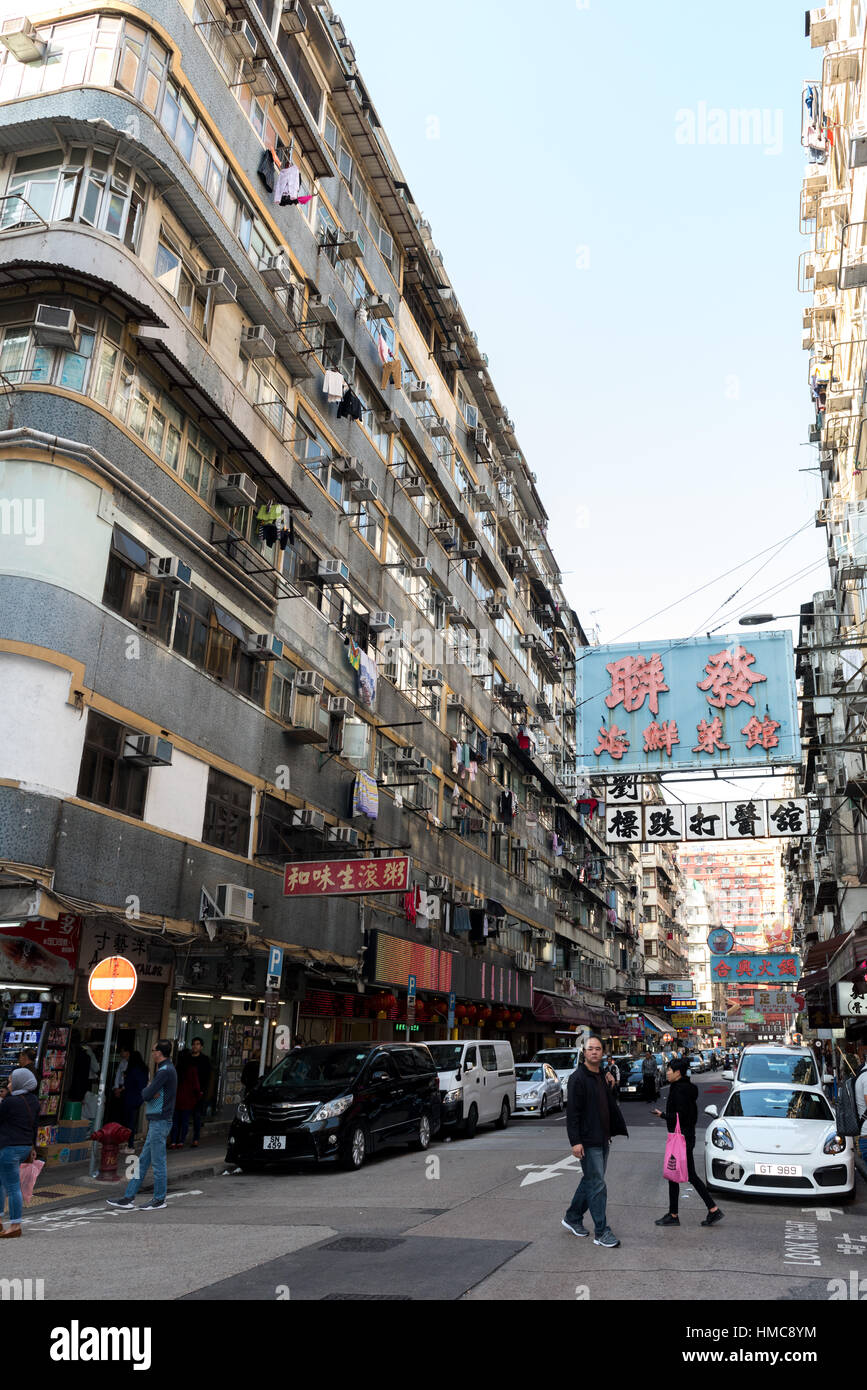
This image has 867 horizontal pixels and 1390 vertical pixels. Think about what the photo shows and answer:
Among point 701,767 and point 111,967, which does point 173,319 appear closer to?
point 111,967

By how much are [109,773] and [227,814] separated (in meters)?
4.26

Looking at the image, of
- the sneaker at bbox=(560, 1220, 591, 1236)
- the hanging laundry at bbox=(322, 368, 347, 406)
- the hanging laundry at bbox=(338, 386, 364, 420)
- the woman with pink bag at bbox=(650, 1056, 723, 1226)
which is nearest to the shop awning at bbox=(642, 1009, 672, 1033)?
the hanging laundry at bbox=(338, 386, 364, 420)

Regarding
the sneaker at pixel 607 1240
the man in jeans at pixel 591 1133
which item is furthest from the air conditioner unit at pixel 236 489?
the sneaker at pixel 607 1240

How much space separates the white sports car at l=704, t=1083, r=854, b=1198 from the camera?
11.9 metres

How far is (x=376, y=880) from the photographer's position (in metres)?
19.8

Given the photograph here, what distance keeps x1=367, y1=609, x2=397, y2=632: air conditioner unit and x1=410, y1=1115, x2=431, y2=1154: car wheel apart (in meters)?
14.4

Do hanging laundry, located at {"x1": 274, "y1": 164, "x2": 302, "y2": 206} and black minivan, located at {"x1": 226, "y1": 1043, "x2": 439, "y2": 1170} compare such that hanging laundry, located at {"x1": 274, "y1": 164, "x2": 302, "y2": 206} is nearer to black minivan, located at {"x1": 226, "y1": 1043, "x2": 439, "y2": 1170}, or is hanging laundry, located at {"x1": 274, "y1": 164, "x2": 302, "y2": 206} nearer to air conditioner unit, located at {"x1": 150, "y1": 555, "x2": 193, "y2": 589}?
air conditioner unit, located at {"x1": 150, "y1": 555, "x2": 193, "y2": 589}

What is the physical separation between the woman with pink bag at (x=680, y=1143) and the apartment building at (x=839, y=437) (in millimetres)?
11979

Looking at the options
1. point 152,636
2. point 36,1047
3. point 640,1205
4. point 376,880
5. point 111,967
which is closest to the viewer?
point 640,1205

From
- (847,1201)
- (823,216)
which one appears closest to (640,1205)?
(847,1201)

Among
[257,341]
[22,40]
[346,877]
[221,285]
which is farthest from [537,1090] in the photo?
[22,40]

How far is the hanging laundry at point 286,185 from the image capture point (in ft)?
77.2

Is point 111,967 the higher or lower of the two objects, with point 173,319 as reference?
lower

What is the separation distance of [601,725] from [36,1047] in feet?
59.6
